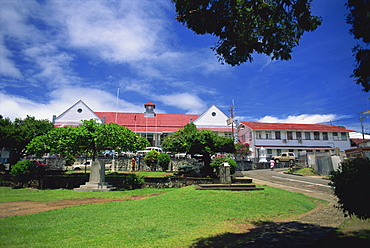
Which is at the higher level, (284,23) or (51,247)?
(284,23)

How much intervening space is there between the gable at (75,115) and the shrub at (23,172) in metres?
25.1

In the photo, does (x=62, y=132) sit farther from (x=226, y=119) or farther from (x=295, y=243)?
(x=226, y=119)

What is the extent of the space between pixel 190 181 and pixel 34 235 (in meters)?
12.0

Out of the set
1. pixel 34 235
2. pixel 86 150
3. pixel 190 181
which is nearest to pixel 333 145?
pixel 190 181

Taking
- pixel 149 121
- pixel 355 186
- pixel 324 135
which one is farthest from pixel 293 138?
pixel 355 186

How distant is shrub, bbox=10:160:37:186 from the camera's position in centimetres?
1814

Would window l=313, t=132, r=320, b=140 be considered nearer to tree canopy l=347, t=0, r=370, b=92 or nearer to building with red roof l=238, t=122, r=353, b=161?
building with red roof l=238, t=122, r=353, b=161

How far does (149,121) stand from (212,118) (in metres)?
12.7

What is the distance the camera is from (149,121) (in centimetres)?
4669

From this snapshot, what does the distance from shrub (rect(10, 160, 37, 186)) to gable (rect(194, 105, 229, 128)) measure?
3150cm

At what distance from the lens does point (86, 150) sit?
19031mm

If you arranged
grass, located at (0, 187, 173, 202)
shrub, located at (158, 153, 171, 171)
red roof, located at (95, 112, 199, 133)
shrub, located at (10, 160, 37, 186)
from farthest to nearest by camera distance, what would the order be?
red roof, located at (95, 112, 199, 133)
shrub, located at (158, 153, 171, 171)
shrub, located at (10, 160, 37, 186)
grass, located at (0, 187, 173, 202)

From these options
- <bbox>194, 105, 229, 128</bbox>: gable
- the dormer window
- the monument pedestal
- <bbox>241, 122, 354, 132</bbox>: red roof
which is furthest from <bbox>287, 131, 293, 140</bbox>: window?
the monument pedestal

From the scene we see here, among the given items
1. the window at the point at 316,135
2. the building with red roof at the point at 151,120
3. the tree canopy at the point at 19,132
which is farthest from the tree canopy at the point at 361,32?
the window at the point at 316,135
